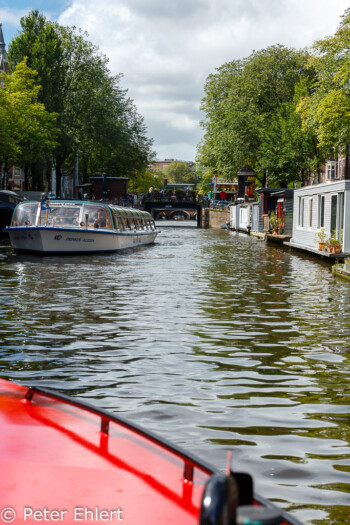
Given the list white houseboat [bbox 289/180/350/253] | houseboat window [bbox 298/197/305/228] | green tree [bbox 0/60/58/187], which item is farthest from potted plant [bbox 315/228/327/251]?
green tree [bbox 0/60/58/187]

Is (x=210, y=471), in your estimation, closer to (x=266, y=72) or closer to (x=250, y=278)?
(x=250, y=278)

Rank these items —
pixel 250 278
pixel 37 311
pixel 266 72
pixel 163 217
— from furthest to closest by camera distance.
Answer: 1. pixel 163 217
2. pixel 266 72
3. pixel 250 278
4. pixel 37 311

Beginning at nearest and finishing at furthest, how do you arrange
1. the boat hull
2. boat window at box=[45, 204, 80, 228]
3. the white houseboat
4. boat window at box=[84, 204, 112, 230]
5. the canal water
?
the canal water
the white houseboat
the boat hull
boat window at box=[45, 204, 80, 228]
boat window at box=[84, 204, 112, 230]

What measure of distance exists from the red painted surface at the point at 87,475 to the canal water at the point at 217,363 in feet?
5.76

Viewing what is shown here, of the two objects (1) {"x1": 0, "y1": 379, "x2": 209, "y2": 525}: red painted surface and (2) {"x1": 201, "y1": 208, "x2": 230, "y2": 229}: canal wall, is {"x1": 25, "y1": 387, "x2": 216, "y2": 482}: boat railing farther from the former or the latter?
(2) {"x1": 201, "y1": 208, "x2": 230, "y2": 229}: canal wall

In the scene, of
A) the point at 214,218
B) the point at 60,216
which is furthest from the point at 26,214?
the point at 214,218

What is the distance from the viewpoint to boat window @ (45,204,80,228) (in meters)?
30.2

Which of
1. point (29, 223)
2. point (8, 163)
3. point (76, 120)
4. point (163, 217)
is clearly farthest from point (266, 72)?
point (163, 217)

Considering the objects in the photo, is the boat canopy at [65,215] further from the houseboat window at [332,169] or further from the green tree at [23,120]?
the houseboat window at [332,169]

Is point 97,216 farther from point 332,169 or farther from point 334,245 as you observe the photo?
point 332,169

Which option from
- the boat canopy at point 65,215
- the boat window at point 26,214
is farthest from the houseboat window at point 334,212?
the boat window at point 26,214

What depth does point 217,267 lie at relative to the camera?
25.1m

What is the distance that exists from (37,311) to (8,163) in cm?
3757

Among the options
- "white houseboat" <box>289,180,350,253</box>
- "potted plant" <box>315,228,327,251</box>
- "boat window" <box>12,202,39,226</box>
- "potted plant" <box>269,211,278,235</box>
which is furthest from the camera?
"potted plant" <box>269,211,278,235</box>
